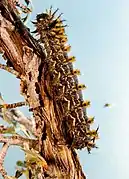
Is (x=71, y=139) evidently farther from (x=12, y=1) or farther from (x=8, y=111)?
(x=12, y=1)

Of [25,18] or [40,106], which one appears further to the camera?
[25,18]

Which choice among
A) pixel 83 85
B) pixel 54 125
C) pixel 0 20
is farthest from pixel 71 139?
pixel 0 20

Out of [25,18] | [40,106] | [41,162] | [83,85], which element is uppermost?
[25,18]
